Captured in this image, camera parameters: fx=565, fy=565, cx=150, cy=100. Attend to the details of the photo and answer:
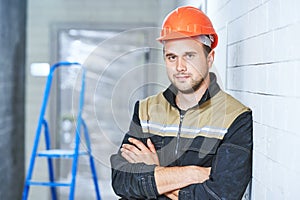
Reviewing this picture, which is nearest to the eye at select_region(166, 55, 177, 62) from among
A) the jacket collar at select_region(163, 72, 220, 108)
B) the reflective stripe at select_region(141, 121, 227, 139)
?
the jacket collar at select_region(163, 72, 220, 108)

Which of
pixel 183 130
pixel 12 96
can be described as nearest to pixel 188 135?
pixel 183 130

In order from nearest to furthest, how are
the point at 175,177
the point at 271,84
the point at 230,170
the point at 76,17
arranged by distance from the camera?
the point at 271,84 → the point at 230,170 → the point at 175,177 → the point at 76,17

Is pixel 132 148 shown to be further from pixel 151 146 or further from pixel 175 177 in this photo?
pixel 175 177

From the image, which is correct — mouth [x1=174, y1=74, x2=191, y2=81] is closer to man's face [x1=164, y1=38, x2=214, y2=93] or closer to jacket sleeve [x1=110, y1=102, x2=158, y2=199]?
man's face [x1=164, y1=38, x2=214, y2=93]

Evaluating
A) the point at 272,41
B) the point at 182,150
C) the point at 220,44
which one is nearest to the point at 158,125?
the point at 182,150

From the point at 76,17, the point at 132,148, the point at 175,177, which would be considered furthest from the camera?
the point at 76,17

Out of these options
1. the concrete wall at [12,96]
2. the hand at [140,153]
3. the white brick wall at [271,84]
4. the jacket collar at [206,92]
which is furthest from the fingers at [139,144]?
the concrete wall at [12,96]

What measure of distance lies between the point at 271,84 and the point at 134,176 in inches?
24.7

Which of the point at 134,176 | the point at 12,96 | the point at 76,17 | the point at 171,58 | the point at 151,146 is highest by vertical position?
the point at 76,17

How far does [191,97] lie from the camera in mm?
2156

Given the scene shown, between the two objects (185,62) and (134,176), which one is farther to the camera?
(134,176)

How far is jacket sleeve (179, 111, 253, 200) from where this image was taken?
1.96 m

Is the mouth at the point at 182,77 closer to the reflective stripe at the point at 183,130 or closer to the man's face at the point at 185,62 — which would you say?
the man's face at the point at 185,62

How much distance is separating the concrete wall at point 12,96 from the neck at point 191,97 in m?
2.72
